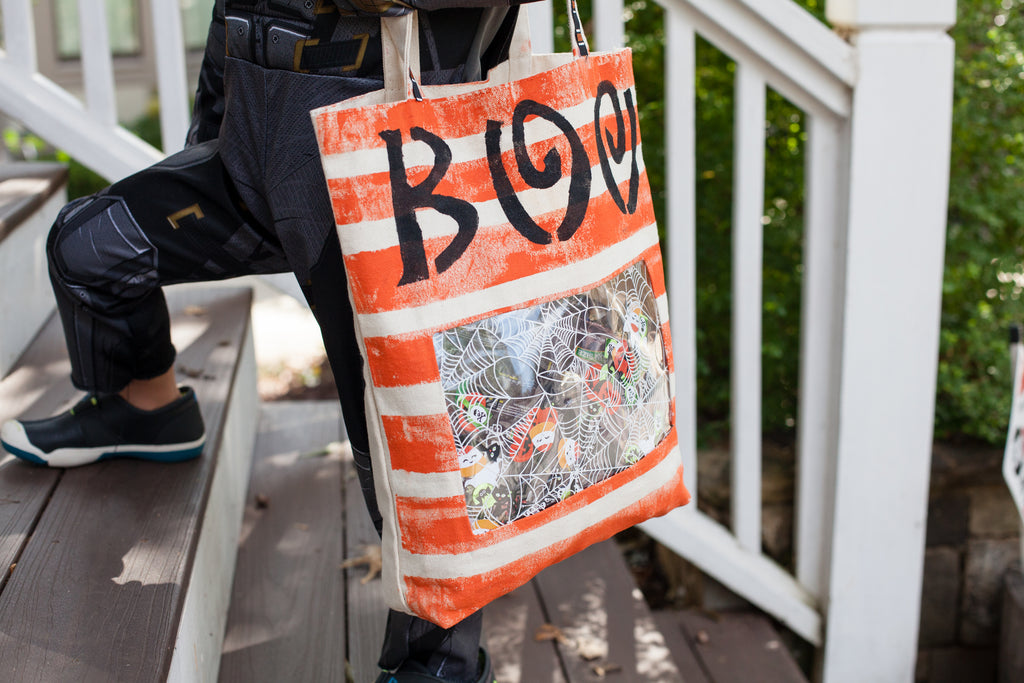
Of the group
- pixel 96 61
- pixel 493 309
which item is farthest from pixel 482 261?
pixel 96 61

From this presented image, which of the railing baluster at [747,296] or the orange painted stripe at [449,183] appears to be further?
the railing baluster at [747,296]

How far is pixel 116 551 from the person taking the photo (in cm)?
130

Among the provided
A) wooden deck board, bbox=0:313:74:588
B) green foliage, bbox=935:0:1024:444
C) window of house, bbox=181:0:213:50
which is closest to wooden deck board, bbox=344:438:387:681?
wooden deck board, bbox=0:313:74:588

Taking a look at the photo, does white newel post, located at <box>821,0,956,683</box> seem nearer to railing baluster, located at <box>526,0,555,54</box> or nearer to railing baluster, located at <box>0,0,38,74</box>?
railing baluster, located at <box>526,0,555,54</box>

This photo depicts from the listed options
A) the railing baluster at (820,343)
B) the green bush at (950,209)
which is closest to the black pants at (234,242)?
the railing baluster at (820,343)

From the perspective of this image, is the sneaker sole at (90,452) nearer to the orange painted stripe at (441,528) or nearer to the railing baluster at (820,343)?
the orange painted stripe at (441,528)

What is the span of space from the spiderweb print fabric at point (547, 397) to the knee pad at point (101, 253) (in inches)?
19.8

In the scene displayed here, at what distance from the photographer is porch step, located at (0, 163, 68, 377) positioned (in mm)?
1804

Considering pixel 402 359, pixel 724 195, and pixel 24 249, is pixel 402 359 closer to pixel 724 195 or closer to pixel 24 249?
pixel 24 249

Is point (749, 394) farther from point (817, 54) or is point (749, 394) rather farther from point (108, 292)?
point (108, 292)

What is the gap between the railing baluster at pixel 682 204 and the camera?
202 centimetres

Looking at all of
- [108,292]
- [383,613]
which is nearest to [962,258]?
[383,613]

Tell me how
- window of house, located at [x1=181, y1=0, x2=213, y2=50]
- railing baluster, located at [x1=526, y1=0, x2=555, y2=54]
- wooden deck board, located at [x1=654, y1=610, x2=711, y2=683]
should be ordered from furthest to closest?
1. window of house, located at [x1=181, y1=0, x2=213, y2=50]
2. wooden deck board, located at [x1=654, y1=610, x2=711, y2=683]
3. railing baluster, located at [x1=526, y1=0, x2=555, y2=54]

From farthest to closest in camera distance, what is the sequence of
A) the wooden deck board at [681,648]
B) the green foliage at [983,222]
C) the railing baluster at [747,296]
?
the green foliage at [983,222]
the wooden deck board at [681,648]
the railing baluster at [747,296]
